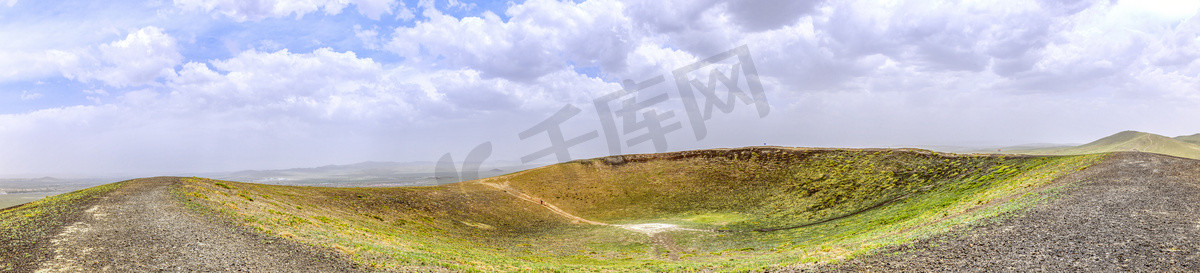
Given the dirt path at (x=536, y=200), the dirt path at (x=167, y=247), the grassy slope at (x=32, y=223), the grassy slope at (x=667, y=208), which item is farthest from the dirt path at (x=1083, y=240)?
the dirt path at (x=536, y=200)

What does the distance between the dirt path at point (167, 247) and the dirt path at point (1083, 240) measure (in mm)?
26007

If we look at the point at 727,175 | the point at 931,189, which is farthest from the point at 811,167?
the point at 931,189

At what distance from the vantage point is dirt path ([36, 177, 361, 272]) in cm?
2023

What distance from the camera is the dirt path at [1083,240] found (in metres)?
19.5

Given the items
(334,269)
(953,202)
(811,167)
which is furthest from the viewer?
(811,167)

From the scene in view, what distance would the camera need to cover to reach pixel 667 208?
67062mm

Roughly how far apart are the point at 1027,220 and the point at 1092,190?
36.8 feet

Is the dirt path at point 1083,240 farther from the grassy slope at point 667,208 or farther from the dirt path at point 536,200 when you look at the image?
the dirt path at point 536,200

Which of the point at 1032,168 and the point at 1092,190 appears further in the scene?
the point at 1032,168

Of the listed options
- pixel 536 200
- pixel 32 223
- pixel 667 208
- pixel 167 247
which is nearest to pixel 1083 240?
pixel 167 247

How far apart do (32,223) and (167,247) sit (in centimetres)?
1102

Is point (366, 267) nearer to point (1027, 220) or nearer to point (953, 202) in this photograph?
point (1027, 220)

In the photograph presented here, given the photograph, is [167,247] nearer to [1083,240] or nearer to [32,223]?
[32,223]

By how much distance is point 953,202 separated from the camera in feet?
127
